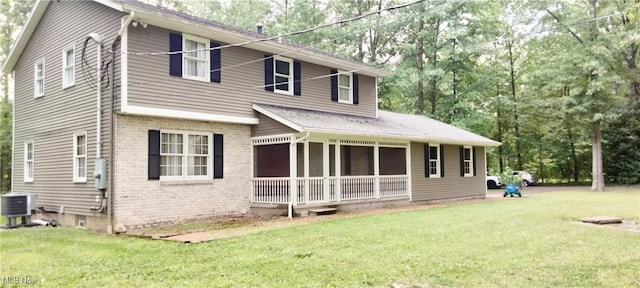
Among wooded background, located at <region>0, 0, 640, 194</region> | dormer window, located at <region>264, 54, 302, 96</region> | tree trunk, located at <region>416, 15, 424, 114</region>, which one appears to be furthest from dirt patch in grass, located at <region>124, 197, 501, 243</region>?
tree trunk, located at <region>416, 15, 424, 114</region>

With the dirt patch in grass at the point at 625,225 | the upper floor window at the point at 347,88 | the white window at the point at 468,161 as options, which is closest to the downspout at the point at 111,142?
the upper floor window at the point at 347,88

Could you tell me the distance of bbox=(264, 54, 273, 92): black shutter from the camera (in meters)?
14.5

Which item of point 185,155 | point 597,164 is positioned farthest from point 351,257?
point 597,164

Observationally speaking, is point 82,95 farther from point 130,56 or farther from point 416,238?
point 416,238

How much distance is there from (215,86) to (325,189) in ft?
14.7

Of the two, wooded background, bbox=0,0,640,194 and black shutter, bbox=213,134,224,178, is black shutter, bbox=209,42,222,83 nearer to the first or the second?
black shutter, bbox=213,134,224,178

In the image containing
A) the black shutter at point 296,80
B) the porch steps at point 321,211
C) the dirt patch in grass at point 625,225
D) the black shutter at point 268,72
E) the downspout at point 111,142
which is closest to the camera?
the dirt patch in grass at point 625,225

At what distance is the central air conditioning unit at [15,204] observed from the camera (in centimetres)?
1205

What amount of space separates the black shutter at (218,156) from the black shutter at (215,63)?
163cm

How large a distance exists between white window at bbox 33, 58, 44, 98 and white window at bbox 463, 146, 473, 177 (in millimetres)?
16470

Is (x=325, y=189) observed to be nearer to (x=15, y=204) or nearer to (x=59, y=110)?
(x=59, y=110)

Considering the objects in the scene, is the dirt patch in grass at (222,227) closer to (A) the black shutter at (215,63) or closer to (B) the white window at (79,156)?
(B) the white window at (79,156)

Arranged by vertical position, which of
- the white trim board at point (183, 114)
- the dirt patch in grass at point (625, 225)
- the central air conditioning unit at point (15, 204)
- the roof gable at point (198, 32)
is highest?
the roof gable at point (198, 32)

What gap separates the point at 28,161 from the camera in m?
14.8
